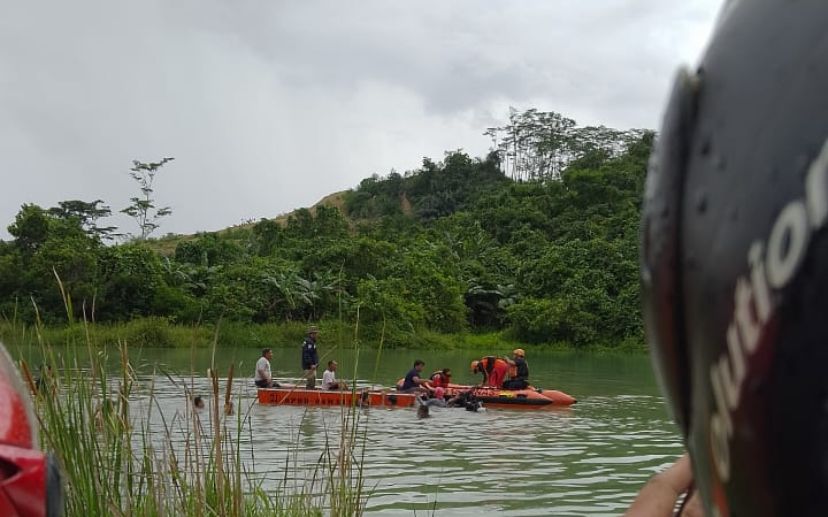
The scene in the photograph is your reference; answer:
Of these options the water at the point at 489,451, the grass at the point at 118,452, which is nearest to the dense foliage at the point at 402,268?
the water at the point at 489,451

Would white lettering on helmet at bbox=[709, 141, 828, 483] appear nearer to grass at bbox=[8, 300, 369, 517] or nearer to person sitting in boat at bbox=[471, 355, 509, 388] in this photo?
grass at bbox=[8, 300, 369, 517]

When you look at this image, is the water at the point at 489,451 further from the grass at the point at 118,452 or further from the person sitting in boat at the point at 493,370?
the grass at the point at 118,452

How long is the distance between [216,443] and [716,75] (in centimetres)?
295

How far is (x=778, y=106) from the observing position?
0.49 metres

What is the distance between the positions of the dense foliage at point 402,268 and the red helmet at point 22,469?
75.5 feet

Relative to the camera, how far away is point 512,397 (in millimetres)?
15438

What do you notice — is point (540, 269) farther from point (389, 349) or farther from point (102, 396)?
point (102, 396)

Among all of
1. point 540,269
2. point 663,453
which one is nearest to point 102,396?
point 663,453

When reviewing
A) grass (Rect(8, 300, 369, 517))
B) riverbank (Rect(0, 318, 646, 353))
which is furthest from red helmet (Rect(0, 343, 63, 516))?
riverbank (Rect(0, 318, 646, 353))

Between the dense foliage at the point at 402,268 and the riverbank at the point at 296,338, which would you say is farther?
the dense foliage at the point at 402,268

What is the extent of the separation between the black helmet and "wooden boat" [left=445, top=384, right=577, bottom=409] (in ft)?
48.2

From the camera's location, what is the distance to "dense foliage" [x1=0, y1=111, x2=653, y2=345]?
29.4 metres

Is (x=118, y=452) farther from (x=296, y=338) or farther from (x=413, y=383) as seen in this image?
(x=296, y=338)

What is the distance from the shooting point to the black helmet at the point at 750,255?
467 mm
